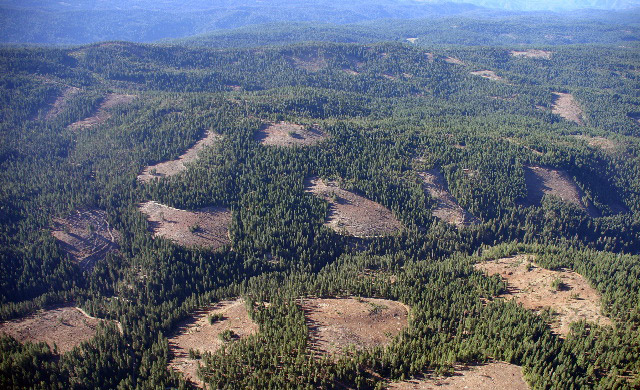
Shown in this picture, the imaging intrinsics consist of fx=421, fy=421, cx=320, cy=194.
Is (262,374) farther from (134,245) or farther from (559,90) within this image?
(559,90)

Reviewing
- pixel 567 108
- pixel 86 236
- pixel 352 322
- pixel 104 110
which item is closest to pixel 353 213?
pixel 352 322

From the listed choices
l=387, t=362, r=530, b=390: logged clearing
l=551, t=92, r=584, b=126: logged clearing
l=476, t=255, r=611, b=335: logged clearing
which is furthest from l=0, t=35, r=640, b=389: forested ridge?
l=551, t=92, r=584, b=126: logged clearing

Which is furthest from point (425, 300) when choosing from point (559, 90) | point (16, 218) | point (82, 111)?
point (559, 90)

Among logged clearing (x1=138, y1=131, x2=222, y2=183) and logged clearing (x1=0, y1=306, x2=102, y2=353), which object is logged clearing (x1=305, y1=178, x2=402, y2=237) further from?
logged clearing (x1=0, y1=306, x2=102, y2=353)

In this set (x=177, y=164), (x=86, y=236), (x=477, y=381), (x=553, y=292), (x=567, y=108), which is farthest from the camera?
(x=567, y=108)

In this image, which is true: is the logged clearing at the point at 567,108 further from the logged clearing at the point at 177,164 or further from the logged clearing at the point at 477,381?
the logged clearing at the point at 477,381

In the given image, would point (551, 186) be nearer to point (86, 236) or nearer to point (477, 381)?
point (477, 381)
